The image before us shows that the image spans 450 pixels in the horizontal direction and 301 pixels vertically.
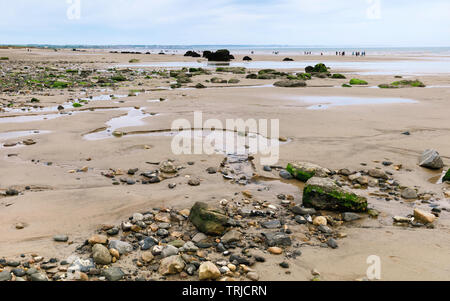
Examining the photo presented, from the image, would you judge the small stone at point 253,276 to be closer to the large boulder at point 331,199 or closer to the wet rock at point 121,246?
the wet rock at point 121,246

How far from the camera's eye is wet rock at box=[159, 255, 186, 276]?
342cm

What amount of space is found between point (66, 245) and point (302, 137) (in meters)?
6.41

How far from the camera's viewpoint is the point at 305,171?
6.16 metres

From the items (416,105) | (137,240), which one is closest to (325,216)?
(137,240)

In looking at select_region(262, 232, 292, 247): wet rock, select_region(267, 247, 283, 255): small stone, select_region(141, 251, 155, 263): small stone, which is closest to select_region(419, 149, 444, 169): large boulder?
select_region(262, 232, 292, 247): wet rock

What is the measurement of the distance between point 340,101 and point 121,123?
9.71 meters

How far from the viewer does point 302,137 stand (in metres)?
8.72

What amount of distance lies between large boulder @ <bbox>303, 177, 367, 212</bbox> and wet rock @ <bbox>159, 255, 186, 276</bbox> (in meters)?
2.34

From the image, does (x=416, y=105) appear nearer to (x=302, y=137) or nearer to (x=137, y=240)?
(x=302, y=137)

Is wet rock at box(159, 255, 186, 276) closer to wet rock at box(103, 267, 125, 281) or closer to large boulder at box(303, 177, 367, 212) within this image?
wet rock at box(103, 267, 125, 281)

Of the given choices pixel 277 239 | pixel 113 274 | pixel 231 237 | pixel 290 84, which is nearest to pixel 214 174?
pixel 231 237

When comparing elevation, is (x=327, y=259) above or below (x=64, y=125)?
below

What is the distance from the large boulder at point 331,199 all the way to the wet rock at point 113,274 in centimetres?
288
